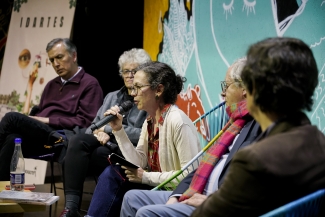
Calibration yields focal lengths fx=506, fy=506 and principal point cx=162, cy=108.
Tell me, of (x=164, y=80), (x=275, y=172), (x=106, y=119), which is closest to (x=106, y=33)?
(x=106, y=119)

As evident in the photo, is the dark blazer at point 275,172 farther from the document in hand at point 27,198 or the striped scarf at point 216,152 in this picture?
the document in hand at point 27,198

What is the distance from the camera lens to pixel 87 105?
12.9 ft

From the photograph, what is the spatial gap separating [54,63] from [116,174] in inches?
71.9

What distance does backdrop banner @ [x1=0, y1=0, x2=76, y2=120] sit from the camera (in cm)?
502

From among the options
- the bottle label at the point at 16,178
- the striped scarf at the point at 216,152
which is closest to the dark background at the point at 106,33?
the bottle label at the point at 16,178

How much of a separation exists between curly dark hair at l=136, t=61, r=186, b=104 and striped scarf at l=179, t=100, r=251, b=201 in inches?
26.0

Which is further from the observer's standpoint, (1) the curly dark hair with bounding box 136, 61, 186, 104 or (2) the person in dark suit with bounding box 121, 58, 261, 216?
(1) the curly dark hair with bounding box 136, 61, 186, 104

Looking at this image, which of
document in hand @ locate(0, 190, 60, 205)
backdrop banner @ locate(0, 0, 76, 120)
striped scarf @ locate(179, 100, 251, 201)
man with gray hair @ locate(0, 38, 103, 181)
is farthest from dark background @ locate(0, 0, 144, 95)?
striped scarf @ locate(179, 100, 251, 201)

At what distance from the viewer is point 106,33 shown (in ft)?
17.1

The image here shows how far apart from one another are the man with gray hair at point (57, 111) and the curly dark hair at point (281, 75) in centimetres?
272

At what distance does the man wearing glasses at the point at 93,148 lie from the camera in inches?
126

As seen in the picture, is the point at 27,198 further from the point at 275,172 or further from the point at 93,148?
the point at 275,172

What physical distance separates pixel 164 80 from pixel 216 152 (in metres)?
0.79

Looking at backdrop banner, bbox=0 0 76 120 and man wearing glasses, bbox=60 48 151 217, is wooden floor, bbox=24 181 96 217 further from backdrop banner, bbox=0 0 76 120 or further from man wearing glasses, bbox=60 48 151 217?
backdrop banner, bbox=0 0 76 120
